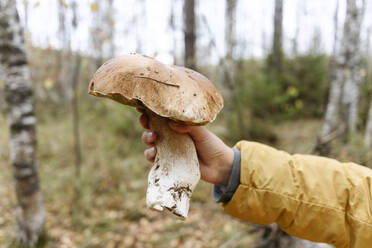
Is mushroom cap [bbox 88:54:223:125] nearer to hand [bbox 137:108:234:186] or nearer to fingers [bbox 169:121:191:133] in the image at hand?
fingers [bbox 169:121:191:133]

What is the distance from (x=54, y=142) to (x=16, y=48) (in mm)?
4494

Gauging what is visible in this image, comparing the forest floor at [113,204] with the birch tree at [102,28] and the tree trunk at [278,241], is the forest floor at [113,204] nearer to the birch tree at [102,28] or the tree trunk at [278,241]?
the tree trunk at [278,241]

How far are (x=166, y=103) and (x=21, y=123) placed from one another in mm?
2560

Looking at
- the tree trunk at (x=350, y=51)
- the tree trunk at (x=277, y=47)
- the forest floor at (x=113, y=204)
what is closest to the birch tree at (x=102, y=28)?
the forest floor at (x=113, y=204)

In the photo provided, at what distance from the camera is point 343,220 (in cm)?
120

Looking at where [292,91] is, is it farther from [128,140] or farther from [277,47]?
[128,140]

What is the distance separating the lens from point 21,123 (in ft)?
8.89

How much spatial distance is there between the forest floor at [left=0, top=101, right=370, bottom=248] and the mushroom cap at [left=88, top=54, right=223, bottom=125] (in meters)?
1.99

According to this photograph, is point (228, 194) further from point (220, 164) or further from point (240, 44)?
point (240, 44)

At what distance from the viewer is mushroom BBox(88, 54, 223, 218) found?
0.99 m

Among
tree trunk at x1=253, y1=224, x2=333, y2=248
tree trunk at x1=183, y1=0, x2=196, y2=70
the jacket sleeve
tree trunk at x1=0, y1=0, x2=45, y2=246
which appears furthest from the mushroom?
tree trunk at x1=183, y1=0, x2=196, y2=70

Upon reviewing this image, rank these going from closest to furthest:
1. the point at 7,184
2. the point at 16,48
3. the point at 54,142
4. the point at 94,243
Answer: the point at 16,48
the point at 94,243
the point at 7,184
the point at 54,142

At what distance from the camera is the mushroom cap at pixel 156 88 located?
98cm

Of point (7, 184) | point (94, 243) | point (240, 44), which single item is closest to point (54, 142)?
point (7, 184)
